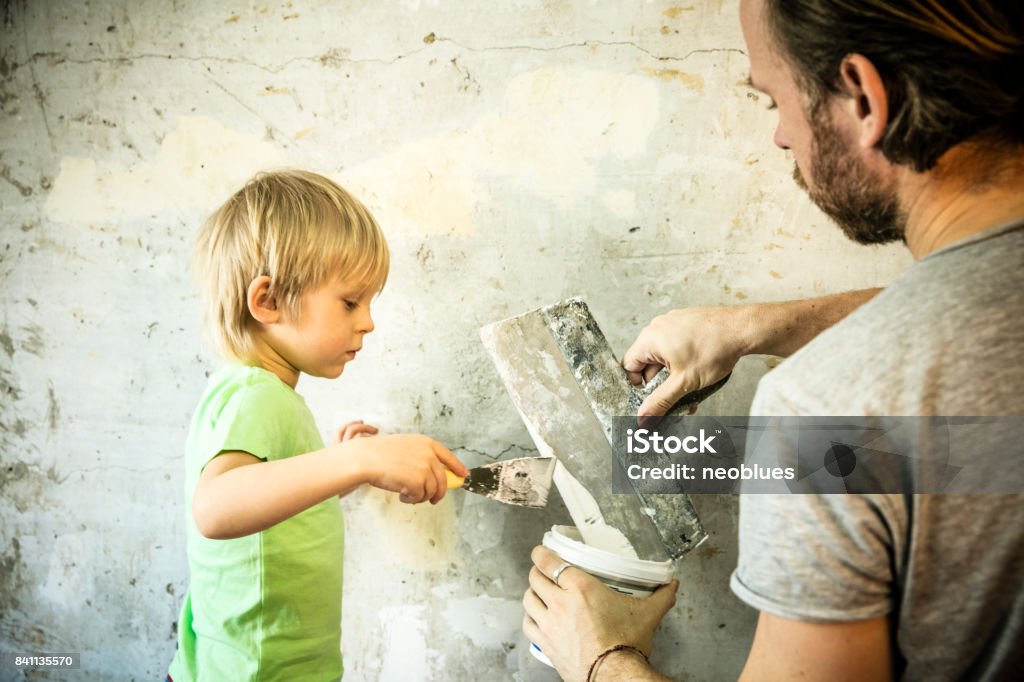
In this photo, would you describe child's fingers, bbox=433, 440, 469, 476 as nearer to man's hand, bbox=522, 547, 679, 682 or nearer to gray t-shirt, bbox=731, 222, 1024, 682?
man's hand, bbox=522, 547, 679, 682

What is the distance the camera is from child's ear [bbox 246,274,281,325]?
3.79 ft

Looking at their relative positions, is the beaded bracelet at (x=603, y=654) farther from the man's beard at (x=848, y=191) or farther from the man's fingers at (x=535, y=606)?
the man's beard at (x=848, y=191)

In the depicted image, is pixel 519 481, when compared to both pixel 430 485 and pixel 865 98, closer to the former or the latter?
pixel 430 485

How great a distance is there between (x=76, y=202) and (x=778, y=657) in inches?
67.6

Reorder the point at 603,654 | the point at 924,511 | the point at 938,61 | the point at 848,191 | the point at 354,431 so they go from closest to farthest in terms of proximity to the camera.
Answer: the point at 924,511 < the point at 938,61 < the point at 848,191 < the point at 603,654 < the point at 354,431

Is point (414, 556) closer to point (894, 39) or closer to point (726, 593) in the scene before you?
point (726, 593)

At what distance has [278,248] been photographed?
3.84ft

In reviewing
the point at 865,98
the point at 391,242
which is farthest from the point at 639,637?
the point at 391,242

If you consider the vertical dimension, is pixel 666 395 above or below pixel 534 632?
above

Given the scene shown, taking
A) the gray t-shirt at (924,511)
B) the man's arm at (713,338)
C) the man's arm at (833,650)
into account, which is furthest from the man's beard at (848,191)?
the man's arm at (833,650)

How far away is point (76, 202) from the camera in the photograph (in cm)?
162

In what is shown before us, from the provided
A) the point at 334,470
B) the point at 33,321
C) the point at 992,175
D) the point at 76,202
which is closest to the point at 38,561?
the point at 33,321

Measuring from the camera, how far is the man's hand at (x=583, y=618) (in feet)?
3.39

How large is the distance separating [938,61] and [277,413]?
1033 millimetres
